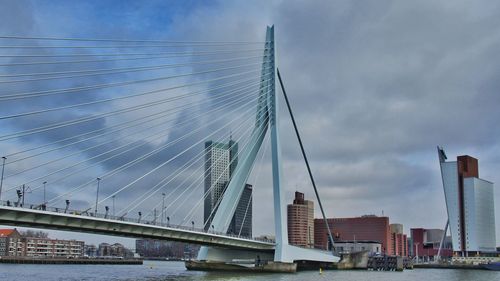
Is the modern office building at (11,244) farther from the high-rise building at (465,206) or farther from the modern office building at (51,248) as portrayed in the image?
the high-rise building at (465,206)

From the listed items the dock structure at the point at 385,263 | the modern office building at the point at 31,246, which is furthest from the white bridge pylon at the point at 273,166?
the modern office building at the point at 31,246

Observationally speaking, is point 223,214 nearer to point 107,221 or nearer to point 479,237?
point 107,221

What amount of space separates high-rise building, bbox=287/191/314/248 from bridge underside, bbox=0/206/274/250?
118318 millimetres

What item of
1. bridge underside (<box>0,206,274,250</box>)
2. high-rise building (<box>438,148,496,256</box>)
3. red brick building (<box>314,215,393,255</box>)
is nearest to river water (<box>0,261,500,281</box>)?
bridge underside (<box>0,206,274,250</box>)

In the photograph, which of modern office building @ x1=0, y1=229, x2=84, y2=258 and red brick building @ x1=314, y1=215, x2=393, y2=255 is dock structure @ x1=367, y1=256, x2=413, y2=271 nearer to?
modern office building @ x1=0, y1=229, x2=84, y2=258

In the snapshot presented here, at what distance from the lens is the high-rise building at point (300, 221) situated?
176875 mm

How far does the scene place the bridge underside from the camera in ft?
116

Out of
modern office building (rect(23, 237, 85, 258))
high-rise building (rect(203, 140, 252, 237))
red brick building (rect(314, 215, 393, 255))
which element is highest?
high-rise building (rect(203, 140, 252, 237))

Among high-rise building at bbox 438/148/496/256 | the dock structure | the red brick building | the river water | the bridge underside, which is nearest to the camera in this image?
the bridge underside

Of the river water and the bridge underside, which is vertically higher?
the bridge underside

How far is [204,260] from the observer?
63469 mm

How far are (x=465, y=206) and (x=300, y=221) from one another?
5420 cm

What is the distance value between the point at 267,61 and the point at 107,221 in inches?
942

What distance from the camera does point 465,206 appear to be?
140375 mm
